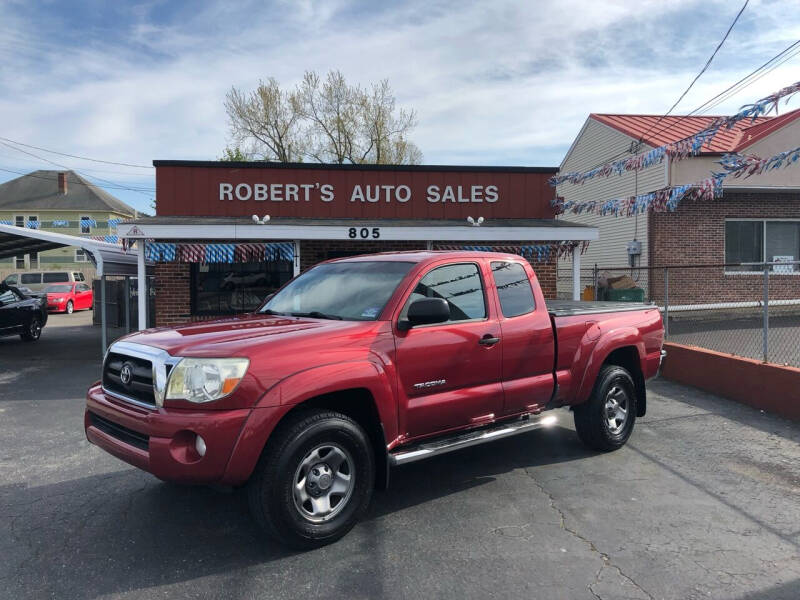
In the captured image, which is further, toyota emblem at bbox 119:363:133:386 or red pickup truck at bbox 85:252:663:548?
toyota emblem at bbox 119:363:133:386

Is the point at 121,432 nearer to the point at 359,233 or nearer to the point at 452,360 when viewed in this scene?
the point at 452,360

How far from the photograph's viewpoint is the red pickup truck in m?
3.42

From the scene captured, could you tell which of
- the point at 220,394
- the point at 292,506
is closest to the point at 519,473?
the point at 292,506

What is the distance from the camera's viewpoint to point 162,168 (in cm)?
1216

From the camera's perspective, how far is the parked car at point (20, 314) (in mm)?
14008

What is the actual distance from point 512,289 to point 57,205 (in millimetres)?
58020

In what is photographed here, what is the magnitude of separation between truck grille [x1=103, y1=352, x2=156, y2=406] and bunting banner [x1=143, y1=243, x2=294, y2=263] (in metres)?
7.04

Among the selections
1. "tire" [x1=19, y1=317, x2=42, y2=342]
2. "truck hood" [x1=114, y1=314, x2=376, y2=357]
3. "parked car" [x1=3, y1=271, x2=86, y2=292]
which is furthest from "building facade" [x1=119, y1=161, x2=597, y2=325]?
"parked car" [x1=3, y1=271, x2=86, y2=292]

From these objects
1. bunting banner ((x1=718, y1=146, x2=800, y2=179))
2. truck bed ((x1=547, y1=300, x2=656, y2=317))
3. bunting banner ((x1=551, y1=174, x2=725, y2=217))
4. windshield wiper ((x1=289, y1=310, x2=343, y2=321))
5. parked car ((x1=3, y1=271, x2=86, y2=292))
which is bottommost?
truck bed ((x1=547, y1=300, x2=656, y2=317))

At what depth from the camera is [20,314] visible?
1448 cm

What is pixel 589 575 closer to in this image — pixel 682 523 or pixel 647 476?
pixel 682 523

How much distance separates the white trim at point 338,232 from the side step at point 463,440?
6.55 meters

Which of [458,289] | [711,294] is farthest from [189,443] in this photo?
[711,294]

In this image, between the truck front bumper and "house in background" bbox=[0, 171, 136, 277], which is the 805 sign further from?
"house in background" bbox=[0, 171, 136, 277]
